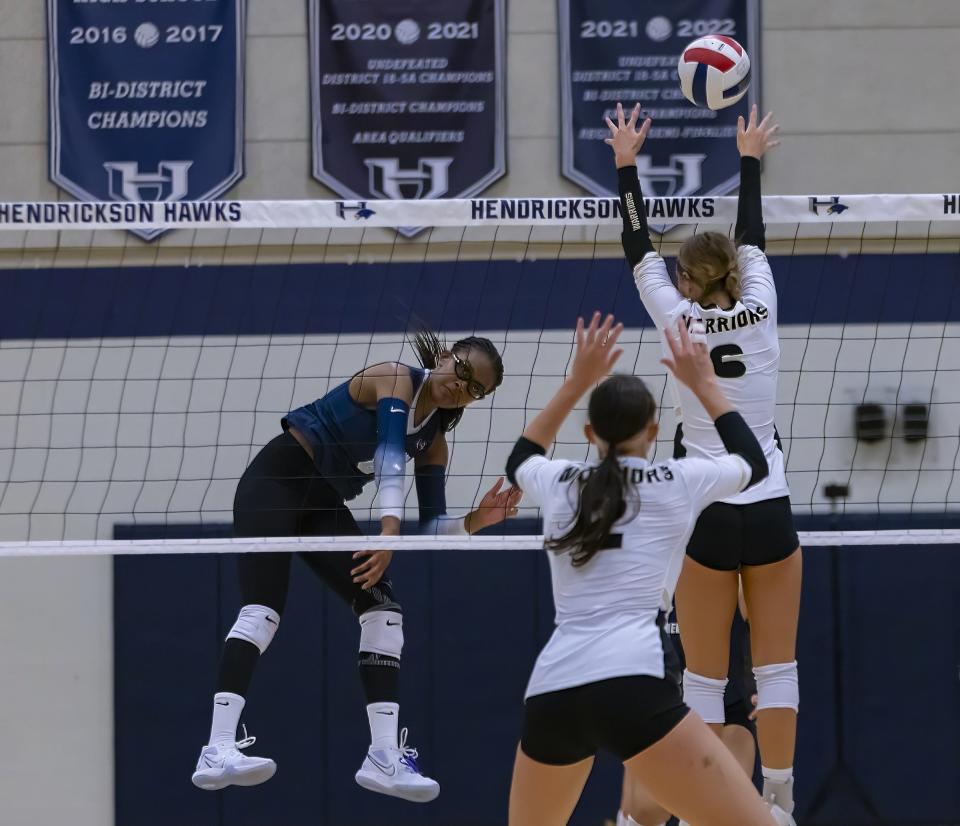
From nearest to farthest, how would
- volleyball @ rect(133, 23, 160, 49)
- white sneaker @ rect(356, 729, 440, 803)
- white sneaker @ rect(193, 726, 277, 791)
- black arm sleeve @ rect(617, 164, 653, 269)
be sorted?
black arm sleeve @ rect(617, 164, 653, 269)
white sneaker @ rect(193, 726, 277, 791)
white sneaker @ rect(356, 729, 440, 803)
volleyball @ rect(133, 23, 160, 49)

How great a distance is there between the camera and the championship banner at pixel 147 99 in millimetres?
8336

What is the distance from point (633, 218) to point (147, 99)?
4671mm

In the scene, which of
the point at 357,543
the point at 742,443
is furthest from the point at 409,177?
the point at 742,443

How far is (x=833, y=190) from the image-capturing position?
8.32 meters

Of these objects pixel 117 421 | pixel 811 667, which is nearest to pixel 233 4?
pixel 117 421

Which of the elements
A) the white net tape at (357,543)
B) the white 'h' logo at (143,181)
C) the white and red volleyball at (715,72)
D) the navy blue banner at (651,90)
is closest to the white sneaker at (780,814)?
the white net tape at (357,543)

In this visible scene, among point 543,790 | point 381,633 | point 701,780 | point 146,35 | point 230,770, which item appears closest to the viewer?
point 701,780

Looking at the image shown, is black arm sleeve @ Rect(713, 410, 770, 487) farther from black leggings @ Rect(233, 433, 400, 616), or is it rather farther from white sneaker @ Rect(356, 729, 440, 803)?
white sneaker @ Rect(356, 729, 440, 803)

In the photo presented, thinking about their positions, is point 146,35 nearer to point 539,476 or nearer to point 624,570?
point 539,476

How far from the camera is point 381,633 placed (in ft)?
17.0

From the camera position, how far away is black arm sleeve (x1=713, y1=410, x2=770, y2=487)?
11.9ft

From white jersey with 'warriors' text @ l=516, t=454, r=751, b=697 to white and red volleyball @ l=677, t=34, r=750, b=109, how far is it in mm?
2020

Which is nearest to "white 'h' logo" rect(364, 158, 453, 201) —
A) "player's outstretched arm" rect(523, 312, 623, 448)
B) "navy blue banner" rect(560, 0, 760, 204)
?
"navy blue banner" rect(560, 0, 760, 204)

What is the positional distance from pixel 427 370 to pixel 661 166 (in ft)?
12.1
